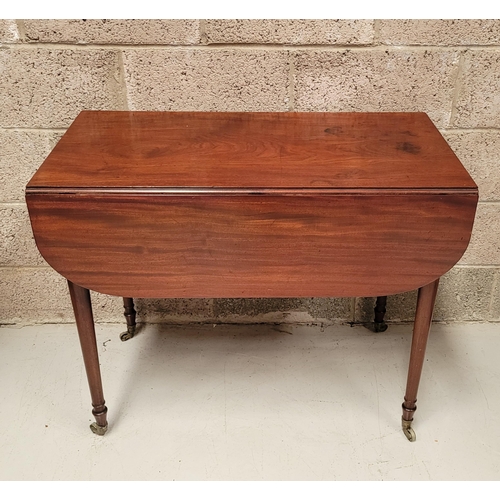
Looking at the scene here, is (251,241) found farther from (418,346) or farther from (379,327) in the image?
(379,327)

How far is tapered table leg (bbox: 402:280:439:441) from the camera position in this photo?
1589mm

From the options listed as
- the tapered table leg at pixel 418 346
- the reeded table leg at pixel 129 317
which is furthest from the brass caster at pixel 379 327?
the reeded table leg at pixel 129 317

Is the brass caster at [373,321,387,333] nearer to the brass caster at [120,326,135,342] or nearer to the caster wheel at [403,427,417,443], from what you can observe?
the caster wheel at [403,427,417,443]

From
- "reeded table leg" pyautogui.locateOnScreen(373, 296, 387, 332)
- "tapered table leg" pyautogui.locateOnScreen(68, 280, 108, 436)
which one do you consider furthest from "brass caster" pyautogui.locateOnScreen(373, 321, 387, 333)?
"tapered table leg" pyautogui.locateOnScreen(68, 280, 108, 436)

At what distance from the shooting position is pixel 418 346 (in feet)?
5.49

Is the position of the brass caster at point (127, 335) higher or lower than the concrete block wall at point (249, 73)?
lower

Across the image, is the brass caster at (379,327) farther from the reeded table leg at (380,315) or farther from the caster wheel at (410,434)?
the caster wheel at (410,434)

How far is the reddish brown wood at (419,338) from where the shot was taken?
1.59 meters

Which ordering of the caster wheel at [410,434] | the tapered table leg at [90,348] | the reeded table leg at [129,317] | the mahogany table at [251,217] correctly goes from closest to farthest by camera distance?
the mahogany table at [251,217], the tapered table leg at [90,348], the caster wheel at [410,434], the reeded table leg at [129,317]

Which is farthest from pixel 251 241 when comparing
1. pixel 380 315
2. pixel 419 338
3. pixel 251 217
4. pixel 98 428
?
pixel 380 315

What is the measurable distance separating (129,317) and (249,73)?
92 centimetres

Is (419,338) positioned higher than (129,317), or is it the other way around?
(419,338)

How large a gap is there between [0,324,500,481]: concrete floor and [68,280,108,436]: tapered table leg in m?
0.07

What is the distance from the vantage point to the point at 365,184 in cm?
141
